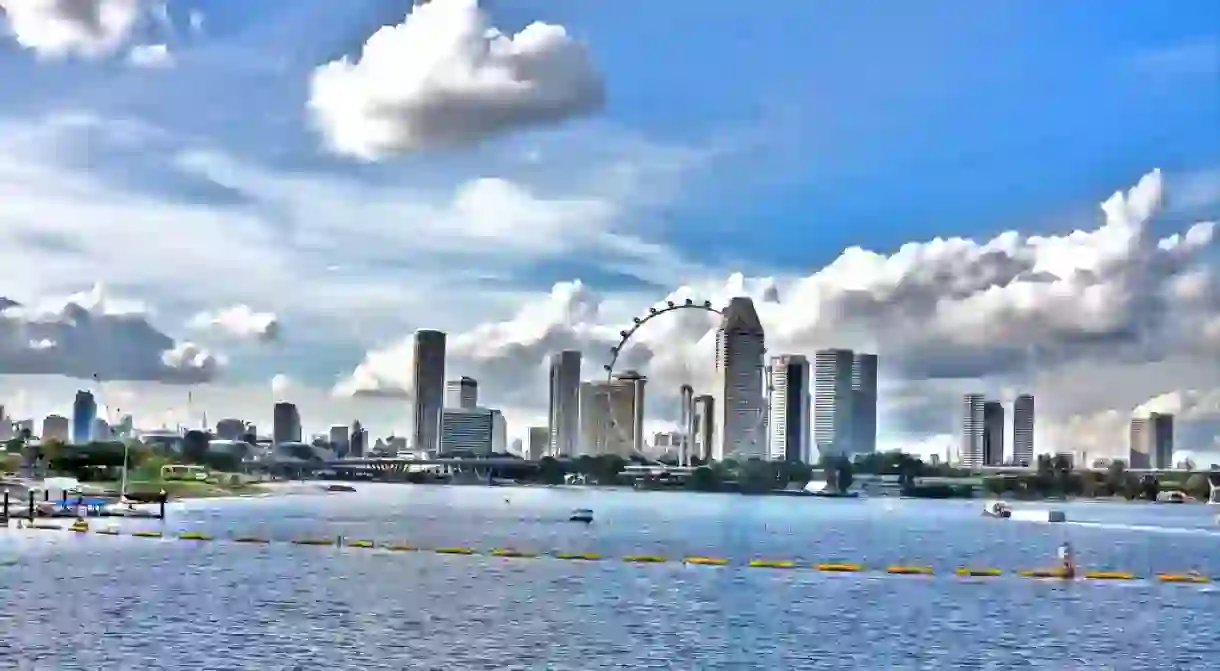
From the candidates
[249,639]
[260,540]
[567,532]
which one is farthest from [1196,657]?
[567,532]

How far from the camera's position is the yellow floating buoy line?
127625 mm

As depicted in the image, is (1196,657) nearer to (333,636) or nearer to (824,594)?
(824,594)

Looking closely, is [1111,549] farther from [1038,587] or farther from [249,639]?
[249,639]

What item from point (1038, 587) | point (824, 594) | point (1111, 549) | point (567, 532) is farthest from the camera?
point (567, 532)

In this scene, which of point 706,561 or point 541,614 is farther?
point 706,561

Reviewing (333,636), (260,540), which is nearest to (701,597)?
(333,636)

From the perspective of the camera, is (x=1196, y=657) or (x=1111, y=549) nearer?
(x=1196, y=657)

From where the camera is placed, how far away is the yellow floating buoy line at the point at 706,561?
128m

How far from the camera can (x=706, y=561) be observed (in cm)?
13450

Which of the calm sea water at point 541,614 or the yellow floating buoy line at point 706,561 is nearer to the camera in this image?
the calm sea water at point 541,614

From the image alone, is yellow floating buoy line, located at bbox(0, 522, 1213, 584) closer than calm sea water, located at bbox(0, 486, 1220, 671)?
No

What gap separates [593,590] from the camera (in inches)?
4183

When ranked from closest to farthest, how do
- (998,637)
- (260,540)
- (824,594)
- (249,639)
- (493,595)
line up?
(249,639) → (998,637) → (493,595) → (824,594) → (260,540)

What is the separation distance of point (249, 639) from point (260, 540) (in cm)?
7936
